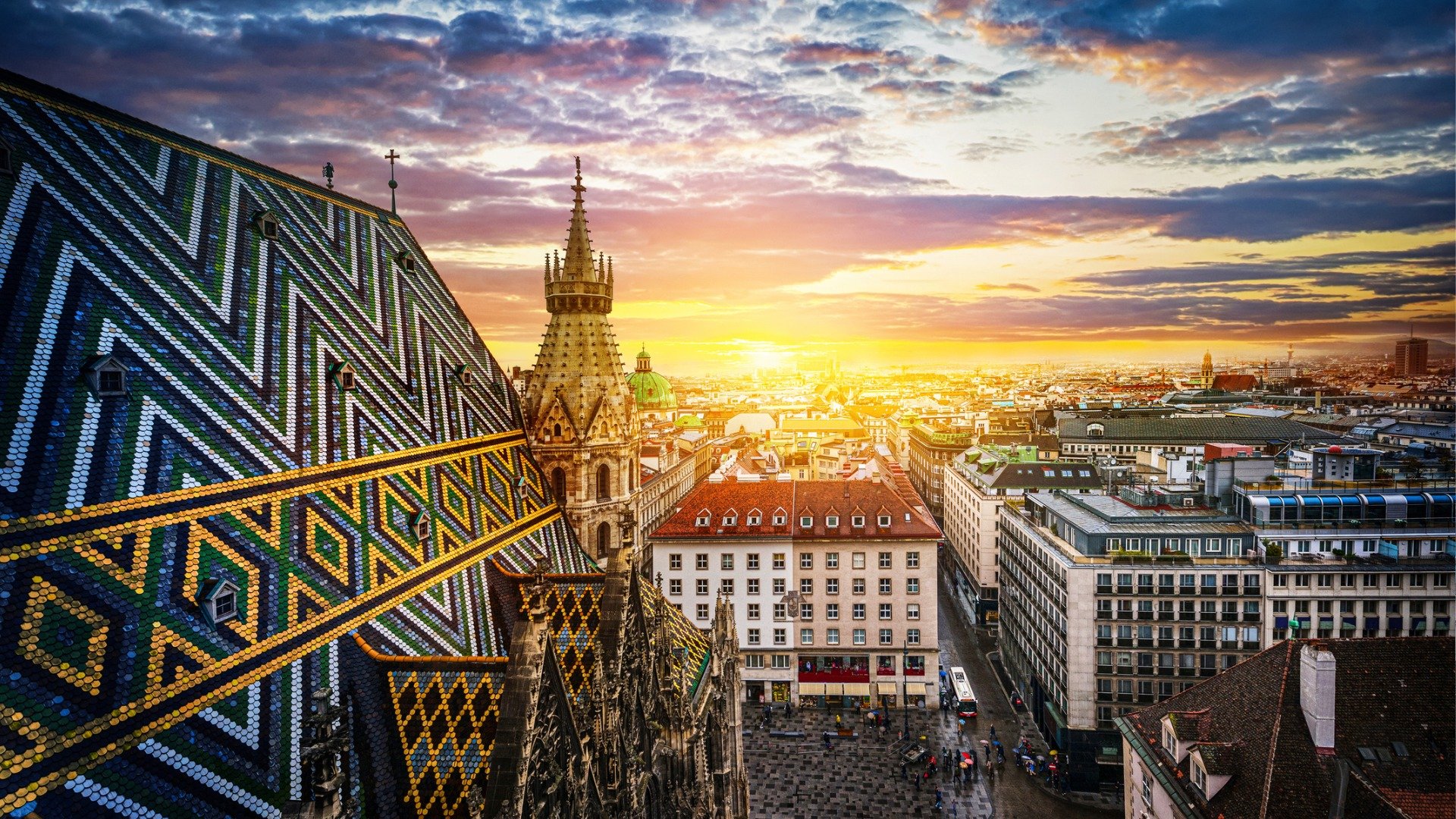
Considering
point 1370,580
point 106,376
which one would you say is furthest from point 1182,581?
point 106,376

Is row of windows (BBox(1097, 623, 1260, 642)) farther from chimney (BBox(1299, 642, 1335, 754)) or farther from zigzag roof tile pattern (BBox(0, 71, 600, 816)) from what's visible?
zigzag roof tile pattern (BBox(0, 71, 600, 816))

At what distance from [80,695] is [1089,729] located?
45.6m

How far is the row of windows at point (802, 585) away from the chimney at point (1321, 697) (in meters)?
29.1

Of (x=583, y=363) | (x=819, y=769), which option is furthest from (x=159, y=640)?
(x=819, y=769)

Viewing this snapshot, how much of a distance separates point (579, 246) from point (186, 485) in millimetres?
23415

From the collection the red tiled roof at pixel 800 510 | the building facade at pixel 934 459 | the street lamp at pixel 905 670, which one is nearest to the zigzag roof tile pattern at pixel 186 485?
the red tiled roof at pixel 800 510

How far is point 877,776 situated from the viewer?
4441 centimetres

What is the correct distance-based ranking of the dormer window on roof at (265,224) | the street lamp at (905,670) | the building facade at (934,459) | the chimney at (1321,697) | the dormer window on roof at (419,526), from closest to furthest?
the dormer window on roof at (265,224) → the dormer window on roof at (419,526) → the chimney at (1321,697) → the street lamp at (905,670) → the building facade at (934,459)

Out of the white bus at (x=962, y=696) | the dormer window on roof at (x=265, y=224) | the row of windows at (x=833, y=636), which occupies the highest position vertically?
the dormer window on roof at (x=265, y=224)

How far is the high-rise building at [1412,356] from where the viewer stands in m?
39.8

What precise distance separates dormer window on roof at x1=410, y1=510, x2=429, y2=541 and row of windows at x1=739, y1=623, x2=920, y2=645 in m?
37.5

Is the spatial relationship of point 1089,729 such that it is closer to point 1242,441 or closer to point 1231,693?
point 1231,693

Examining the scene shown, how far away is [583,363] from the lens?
36.3 meters

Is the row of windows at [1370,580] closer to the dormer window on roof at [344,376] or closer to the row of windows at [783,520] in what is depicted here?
the row of windows at [783,520]
